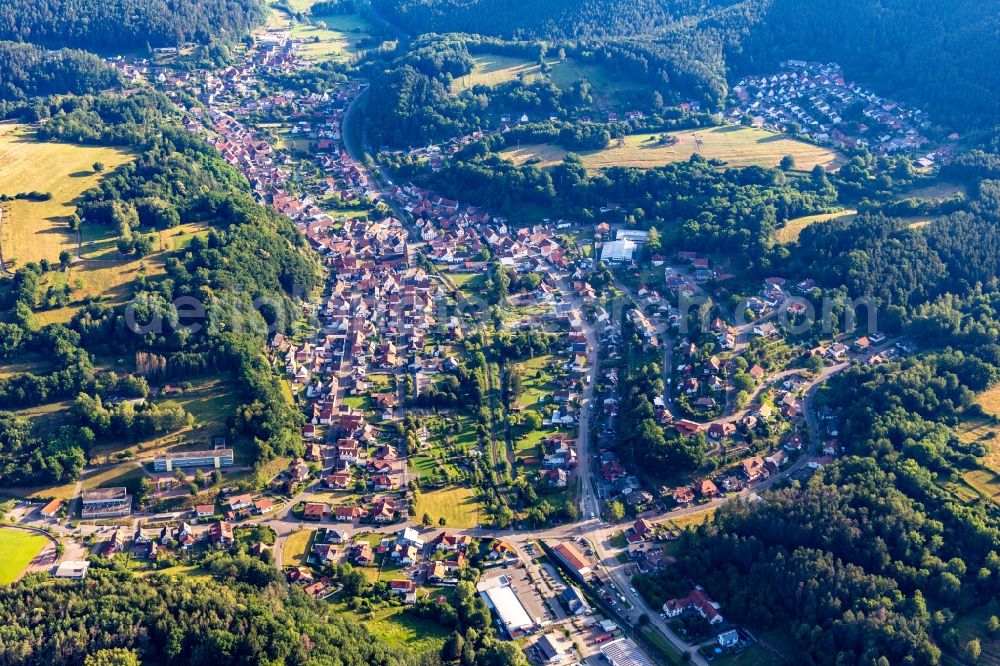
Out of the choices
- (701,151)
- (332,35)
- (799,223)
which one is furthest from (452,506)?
(332,35)

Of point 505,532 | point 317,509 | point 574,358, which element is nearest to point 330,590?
point 317,509

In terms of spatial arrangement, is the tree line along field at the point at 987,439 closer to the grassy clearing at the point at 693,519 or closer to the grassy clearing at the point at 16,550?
the grassy clearing at the point at 693,519

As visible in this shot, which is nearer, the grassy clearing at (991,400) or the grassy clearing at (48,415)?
the grassy clearing at (991,400)

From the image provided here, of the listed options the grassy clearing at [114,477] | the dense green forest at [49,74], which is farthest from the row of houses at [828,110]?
the grassy clearing at [114,477]

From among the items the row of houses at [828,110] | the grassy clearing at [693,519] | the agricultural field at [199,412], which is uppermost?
the row of houses at [828,110]

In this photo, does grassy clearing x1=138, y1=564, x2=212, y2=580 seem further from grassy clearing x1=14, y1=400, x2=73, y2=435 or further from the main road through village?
grassy clearing x1=14, y1=400, x2=73, y2=435

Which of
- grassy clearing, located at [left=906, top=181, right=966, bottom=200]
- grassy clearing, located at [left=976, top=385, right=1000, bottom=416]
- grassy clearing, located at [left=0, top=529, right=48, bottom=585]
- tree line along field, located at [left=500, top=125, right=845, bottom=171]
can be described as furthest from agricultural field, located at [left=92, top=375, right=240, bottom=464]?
grassy clearing, located at [left=906, top=181, right=966, bottom=200]
